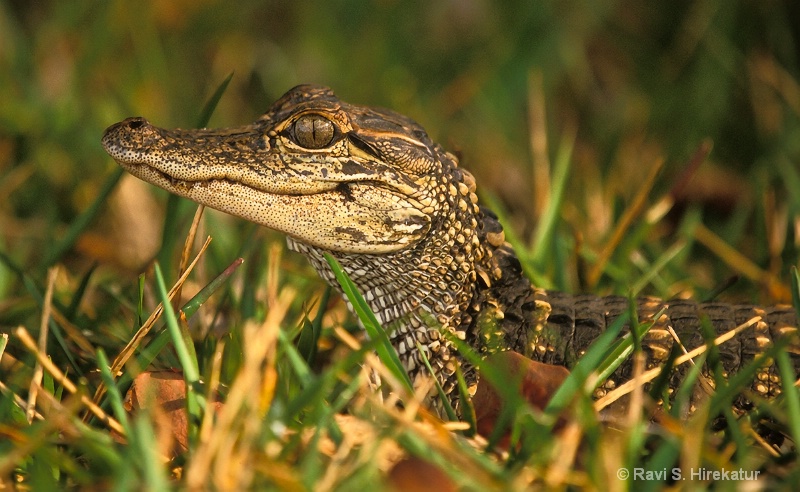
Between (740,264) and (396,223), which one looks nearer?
(396,223)

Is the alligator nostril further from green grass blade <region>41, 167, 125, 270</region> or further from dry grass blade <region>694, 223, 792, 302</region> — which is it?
dry grass blade <region>694, 223, 792, 302</region>

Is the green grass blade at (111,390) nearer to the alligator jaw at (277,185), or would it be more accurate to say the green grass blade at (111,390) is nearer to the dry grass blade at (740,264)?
the alligator jaw at (277,185)

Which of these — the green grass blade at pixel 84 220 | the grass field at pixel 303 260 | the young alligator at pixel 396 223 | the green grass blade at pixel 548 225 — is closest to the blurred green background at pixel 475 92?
the grass field at pixel 303 260

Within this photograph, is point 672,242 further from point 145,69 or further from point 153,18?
point 153,18

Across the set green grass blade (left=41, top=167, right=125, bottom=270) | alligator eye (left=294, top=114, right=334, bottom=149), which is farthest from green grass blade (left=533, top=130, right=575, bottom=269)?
green grass blade (left=41, top=167, right=125, bottom=270)

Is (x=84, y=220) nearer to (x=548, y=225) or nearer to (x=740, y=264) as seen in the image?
(x=548, y=225)

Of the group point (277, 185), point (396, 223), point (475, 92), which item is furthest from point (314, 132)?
point (475, 92)

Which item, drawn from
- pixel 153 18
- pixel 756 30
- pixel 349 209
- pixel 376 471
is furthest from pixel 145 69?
pixel 376 471
